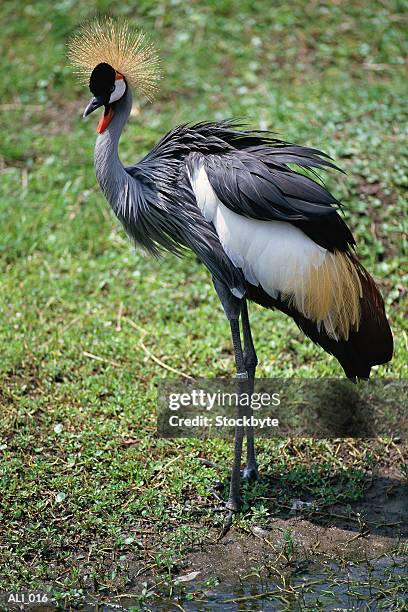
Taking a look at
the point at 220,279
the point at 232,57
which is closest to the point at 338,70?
the point at 232,57

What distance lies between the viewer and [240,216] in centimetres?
376

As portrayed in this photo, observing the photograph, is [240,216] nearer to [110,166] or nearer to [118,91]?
[110,166]

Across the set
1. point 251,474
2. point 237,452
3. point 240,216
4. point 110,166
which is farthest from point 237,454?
point 110,166

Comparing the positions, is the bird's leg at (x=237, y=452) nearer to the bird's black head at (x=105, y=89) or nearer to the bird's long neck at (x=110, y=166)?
the bird's long neck at (x=110, y=166)

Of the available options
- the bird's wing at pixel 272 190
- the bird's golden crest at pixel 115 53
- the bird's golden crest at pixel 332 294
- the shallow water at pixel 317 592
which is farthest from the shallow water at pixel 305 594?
the bird's golden crest at pixel 115 53

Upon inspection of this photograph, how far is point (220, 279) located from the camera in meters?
3.90

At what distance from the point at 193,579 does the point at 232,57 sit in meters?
5.31

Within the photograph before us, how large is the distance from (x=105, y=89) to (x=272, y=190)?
0.93 metres

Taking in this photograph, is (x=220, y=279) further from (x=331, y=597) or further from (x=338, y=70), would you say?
(x=338, y=70)

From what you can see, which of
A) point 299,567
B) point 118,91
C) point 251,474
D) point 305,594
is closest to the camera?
point 305,594

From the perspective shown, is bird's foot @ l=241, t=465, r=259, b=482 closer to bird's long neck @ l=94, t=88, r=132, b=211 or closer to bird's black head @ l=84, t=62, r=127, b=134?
bird's long neck @ l=94, t=88, r=132, b=211

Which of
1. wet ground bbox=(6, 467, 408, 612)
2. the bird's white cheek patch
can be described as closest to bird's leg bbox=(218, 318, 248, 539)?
wet ground bbox=(6, 467, 408, 612)

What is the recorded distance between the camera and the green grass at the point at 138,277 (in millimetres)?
3953

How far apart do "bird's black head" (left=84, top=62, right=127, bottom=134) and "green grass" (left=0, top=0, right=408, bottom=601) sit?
1.51m
